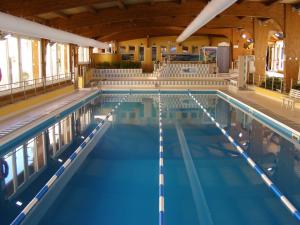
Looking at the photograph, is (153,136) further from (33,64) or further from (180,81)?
(180,81)

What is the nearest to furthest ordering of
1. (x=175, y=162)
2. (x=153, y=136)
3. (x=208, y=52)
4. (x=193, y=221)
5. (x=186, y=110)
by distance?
(x=193, y=221)
(x=175, y=162)
(x=153, y=136)
(x=186, y=110)
(x=208, y=52)

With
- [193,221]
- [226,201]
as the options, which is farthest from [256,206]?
[193,221]

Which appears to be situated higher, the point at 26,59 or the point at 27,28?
the point at 27,28

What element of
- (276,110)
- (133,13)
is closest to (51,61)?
(133,13)

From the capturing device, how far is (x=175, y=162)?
6820mm

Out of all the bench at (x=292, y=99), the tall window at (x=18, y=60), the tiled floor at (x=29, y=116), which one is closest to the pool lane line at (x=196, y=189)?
the tiled floor at (x=29, y=116)

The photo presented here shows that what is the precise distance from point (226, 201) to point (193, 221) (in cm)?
79

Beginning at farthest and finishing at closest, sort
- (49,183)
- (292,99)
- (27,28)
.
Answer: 1. (292,99)
2. (27,28)
3. (49,183)

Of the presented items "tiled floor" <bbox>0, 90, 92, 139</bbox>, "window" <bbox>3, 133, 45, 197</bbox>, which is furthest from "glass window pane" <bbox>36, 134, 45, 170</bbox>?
"tiled floor" <bbox>0, 90, 92, 139</bbox>

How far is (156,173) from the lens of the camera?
6.16 metres

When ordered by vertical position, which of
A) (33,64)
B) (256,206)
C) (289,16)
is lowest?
(256,206)

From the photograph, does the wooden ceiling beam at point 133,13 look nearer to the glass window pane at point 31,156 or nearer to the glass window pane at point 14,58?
the glass window pane at point 14,58

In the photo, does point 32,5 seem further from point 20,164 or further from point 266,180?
point 266,180

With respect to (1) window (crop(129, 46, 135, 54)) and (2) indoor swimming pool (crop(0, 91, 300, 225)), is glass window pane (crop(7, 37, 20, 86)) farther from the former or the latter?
(1) window (crop(129, 46, 135, 54))
